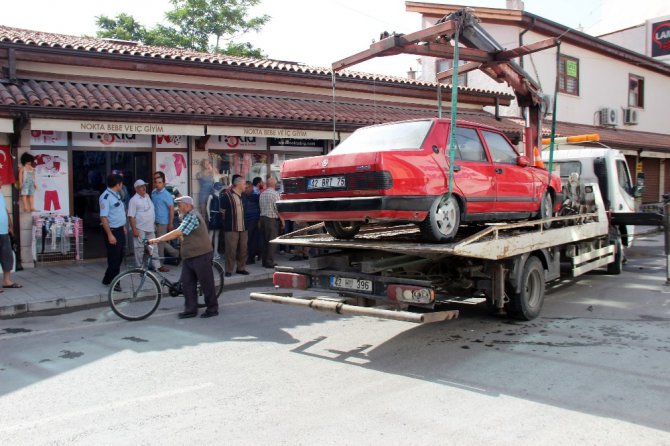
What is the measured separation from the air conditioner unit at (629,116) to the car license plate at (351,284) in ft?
82.0

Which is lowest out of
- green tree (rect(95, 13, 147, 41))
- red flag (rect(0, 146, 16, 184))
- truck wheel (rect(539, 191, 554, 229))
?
truck wheel (rect(539, 191, 554, 229))

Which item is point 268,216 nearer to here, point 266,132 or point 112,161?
point 266,132

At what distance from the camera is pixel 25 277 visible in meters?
9.80

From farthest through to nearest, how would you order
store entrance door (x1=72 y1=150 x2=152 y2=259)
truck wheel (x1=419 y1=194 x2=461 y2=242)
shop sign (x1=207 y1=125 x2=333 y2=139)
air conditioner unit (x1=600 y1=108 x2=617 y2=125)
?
air conditioner unit (x1=600 y1=108 x2=617 y2=125) → shop sign (x1=207 y1=125 x2=333 y2=139) → store entrance door (x1=72 y1=150 x2=152 y2=259) → truck wheel (x1=419 y1=194 x2=461 y2=242)

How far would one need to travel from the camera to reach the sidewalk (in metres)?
8.09

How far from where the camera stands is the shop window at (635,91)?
27594mm

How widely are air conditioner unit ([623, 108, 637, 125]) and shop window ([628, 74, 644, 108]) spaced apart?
1195 mm

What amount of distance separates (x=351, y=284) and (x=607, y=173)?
770 centimetres

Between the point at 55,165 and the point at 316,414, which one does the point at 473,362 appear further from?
the point at 55,165

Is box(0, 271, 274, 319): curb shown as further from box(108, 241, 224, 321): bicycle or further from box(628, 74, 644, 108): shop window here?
box(628, 74, 644, 108): shop window

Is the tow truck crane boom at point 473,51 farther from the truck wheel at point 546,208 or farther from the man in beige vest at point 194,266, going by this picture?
the man in beige vest at point 194,266

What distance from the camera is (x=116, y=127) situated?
34.8 feet

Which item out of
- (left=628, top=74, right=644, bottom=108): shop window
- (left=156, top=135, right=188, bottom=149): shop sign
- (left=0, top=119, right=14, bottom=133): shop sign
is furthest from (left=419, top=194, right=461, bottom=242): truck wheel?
(left=628, top=74, right=644, bottom=108): shop window

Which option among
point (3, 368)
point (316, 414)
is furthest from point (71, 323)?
point (316, 414)
